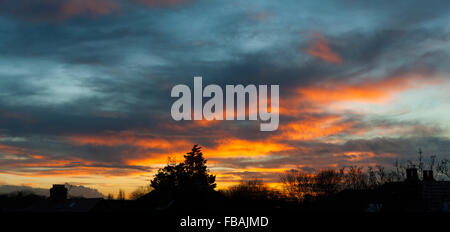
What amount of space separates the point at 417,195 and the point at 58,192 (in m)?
51.4

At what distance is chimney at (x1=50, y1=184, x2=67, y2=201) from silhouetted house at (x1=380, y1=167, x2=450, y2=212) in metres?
46.8

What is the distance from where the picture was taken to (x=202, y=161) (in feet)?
350

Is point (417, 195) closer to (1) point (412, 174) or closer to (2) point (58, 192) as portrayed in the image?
(1) point (412, 174)

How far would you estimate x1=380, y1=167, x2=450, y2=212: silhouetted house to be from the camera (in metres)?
47.4

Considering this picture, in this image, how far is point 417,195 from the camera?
177ft

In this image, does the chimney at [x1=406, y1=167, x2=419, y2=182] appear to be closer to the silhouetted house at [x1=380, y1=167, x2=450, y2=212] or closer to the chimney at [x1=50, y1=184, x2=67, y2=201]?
A: the silhouetted house at [x1=380, y1=167, x2=450, y2=212]

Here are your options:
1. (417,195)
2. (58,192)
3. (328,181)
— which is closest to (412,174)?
(417,195)

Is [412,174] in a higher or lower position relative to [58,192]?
higher

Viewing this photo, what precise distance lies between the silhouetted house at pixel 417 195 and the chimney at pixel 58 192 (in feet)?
153

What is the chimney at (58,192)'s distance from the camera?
7188 centimetres

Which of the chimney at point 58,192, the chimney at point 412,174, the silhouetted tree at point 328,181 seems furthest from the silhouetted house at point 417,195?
the chimney at point 58,192

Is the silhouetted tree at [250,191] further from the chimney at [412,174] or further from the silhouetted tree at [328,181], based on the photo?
the chimney at [412,174]

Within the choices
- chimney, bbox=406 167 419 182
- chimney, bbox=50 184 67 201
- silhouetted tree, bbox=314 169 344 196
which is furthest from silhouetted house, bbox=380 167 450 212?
chimney, bbox=50 184 67 201

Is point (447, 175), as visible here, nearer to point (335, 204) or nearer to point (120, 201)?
point (335, 204)
